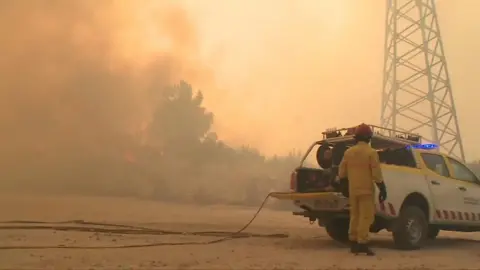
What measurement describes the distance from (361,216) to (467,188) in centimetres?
318

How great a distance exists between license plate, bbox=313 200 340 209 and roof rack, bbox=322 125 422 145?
3.89ft

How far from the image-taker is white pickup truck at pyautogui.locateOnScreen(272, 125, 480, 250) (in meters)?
7.57

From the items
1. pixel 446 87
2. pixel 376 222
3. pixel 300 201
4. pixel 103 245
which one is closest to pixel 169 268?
pixel 103 245

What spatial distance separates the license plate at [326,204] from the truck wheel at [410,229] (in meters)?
0.95

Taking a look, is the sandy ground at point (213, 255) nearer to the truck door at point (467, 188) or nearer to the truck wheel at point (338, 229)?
the truck wheel at point (338, 229)

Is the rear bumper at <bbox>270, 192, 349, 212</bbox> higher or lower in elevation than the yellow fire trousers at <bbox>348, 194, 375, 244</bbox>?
higher

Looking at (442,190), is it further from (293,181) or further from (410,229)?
(293,181)

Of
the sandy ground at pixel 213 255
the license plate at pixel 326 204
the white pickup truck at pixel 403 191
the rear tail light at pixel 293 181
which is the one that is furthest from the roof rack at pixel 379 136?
the sandy ground at pixel 213 255

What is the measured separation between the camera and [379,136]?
8.00m

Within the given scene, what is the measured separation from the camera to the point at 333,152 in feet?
28.1

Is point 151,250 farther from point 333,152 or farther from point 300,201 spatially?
point 333,152

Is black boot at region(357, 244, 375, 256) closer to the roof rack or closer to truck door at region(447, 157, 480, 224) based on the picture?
the roof rack

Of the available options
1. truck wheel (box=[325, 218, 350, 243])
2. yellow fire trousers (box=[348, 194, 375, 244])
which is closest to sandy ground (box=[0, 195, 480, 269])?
truck wheel (box=[325, 218, 350, 243])

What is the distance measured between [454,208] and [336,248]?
7.58 ft
